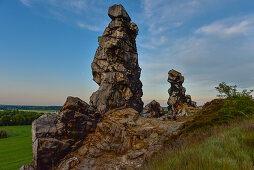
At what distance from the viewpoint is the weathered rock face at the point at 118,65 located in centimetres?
2009

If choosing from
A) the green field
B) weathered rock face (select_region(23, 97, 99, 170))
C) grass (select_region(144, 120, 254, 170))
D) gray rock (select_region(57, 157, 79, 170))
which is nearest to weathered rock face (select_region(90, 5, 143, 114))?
weathered rock face (select_region(23, 97, 99, 170))

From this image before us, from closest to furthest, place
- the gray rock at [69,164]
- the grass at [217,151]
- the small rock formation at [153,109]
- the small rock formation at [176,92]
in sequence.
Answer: the grass at [217,151] → the gray rock at [69,164] → the small rock formation at [153,109] → the small rock formation at [176,92]

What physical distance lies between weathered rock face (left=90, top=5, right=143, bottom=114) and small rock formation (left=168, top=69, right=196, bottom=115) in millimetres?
18560

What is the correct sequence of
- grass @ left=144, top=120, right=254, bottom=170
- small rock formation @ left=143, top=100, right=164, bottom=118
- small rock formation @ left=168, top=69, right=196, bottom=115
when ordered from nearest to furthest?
grass @ left=144, top=120, right=254, bottom=170 → small rock formation @ left=143, top=100, right=164, bottom=118 → small rock formation @ left=168, top=69, right=196, bottom=115

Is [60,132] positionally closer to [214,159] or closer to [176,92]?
[214,159]

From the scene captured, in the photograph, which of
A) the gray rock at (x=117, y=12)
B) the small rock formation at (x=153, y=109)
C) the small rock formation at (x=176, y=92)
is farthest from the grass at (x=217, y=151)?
the small rock formation at (x=176, y=92)

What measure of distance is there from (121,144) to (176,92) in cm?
3219

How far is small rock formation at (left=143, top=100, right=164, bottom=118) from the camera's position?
1137 inches

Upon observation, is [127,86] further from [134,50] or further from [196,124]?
[196,124]

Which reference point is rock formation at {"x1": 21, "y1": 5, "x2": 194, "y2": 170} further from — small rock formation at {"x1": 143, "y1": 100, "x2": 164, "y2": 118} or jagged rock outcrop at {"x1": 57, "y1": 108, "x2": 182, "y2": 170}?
small rock formation at {"x1": 143, "y1": 100, "x2": 164, "y2": 118}

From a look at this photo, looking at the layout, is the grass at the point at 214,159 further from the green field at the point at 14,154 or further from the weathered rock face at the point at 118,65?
the green field at the point at 14,154

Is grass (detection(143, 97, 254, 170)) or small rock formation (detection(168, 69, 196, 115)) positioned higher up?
small rock formation (detection(168, 69, 196, 115))

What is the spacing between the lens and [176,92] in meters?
41.4

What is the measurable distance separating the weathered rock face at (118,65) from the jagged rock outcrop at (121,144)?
4739 mm
